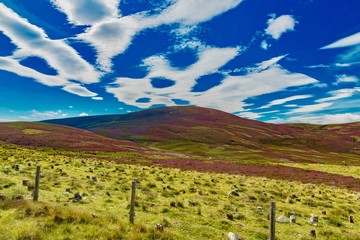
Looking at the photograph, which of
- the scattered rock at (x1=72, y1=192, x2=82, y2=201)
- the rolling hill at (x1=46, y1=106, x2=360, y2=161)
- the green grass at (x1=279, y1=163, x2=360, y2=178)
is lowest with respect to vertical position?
the green grass at (x1=279, y1=163, x2=360, y2=178)

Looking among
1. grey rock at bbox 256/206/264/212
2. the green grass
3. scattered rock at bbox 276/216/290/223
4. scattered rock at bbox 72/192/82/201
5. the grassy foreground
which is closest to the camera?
the grassy foreground

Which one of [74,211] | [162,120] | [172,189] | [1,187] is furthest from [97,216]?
[162,120]

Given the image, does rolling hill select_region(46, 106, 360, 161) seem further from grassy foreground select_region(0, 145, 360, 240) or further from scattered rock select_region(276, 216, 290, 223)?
scattered rock select_region(276, 216, 290, 223)

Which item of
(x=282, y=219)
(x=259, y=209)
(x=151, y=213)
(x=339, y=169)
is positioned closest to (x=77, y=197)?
(x=151, y=213)

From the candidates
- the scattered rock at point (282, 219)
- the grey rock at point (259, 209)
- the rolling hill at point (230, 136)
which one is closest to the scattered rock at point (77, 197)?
the grey rock at point (259, 209)

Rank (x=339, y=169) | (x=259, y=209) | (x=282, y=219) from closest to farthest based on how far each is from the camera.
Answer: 1. (x=282, y=219)
2. (x=259, y=209)
3. (x=339, y=169)

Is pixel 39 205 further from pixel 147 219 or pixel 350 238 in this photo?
pixel 350 238

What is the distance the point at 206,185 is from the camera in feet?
93.9

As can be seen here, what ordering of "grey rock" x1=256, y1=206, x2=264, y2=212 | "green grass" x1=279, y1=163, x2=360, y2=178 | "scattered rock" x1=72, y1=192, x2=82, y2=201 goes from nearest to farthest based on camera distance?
"scattered rock" x1=72, y1=192, x2=82, y2=201 → "grey rock" x1=256, y1=206, x2=264, y2=212 → "green grass" x1=279, y1=163, x2=360, y2=178

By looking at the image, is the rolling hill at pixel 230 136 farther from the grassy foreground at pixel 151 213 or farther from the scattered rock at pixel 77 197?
the scattered rock at pixel 77 197

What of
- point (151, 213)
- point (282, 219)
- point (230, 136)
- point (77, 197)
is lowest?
point (282, 219)

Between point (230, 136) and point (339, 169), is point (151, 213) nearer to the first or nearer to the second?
point (339, 169)

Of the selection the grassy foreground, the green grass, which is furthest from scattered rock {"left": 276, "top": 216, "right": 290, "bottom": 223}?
the green grass

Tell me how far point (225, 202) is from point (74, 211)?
1152 centimetres
